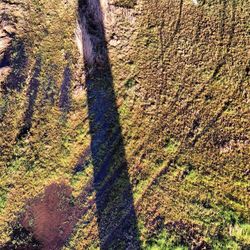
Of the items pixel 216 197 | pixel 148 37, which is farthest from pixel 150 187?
pixel 148 37

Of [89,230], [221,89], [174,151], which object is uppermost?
[221,89]

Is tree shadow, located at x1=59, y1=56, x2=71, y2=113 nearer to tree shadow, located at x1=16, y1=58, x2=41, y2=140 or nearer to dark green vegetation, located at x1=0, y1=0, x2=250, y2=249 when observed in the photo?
dark green vegetation, located at x1=0, y1=0, x2=250, y2=249

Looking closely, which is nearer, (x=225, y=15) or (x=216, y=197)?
(x=216, y=197)

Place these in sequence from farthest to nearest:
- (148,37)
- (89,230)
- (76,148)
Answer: (148,37), (76,148), (89,230)

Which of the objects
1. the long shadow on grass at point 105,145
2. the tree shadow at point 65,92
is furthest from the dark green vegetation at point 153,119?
the long shadow on grass at point 105,145

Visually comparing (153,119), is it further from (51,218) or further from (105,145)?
(51,218)

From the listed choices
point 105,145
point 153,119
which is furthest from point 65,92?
point 153,119

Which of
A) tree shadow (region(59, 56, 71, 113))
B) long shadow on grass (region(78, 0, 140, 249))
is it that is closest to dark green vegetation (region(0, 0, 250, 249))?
Result: tree shadow (region(59, 56, 71, 113))

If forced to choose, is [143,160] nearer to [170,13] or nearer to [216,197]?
[216,197]
